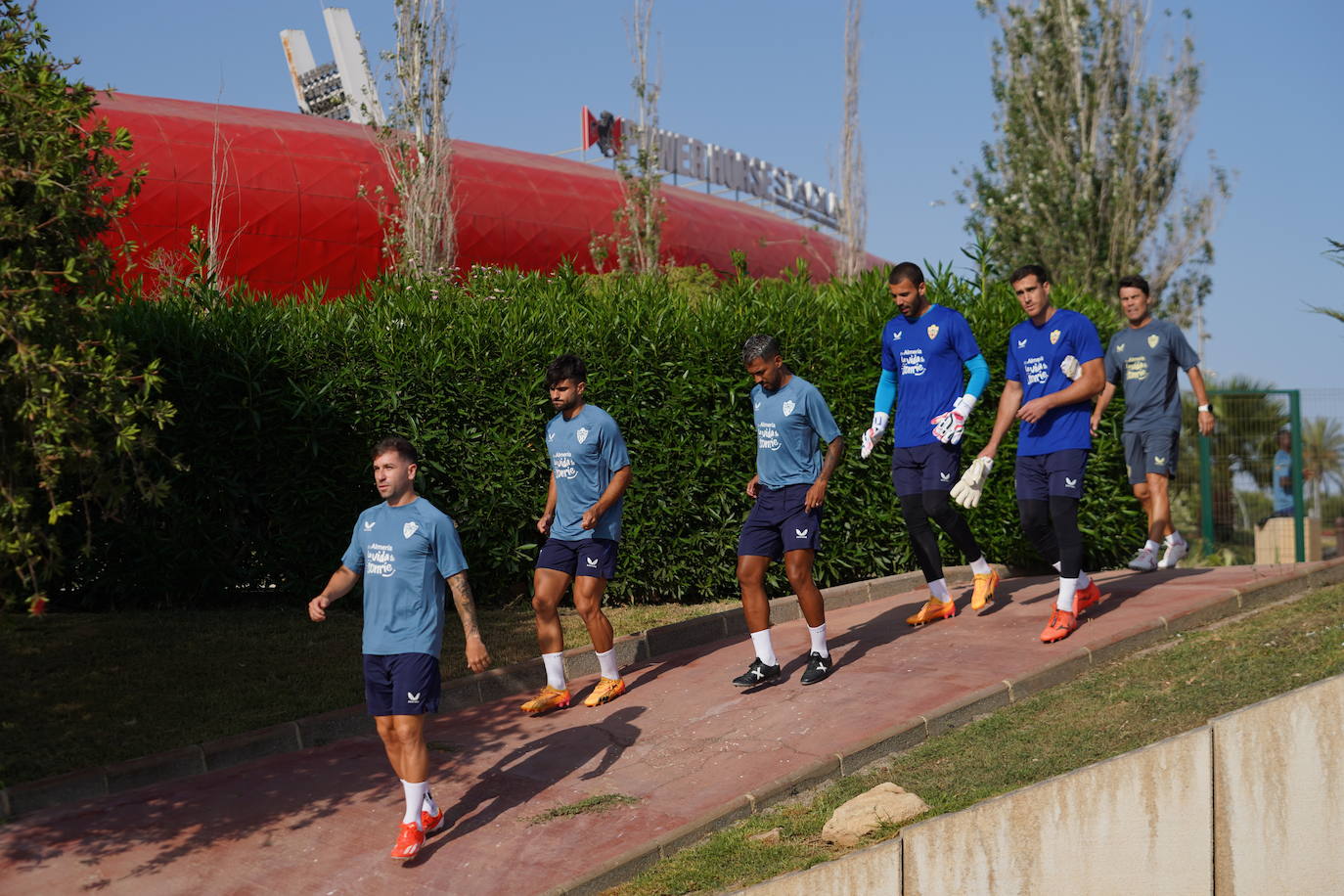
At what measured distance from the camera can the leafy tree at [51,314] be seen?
4504 millimetres

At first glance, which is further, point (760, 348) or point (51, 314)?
point (760, 348)

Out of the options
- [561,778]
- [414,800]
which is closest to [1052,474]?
[561,778]

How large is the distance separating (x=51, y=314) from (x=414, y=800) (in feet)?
8.01

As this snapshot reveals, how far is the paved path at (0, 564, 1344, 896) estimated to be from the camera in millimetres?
5223

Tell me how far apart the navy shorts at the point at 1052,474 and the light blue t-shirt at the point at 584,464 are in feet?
8.14

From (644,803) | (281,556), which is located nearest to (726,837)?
(644,803)

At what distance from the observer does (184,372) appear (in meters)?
9.52

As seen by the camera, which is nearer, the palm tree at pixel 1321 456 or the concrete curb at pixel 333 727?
the concrete curb at pixel 333 727

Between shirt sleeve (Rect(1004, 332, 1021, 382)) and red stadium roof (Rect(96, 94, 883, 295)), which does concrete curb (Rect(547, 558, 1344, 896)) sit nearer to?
shirt sleeve (Rect(1004, 332, 1021, 382))

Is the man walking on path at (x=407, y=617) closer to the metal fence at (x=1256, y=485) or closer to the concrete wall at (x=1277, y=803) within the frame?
the concrete wall at (x=1277, y=803)

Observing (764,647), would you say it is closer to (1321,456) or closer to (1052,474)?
(1052,474)

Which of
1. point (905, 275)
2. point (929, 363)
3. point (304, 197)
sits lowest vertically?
point (929, 363)

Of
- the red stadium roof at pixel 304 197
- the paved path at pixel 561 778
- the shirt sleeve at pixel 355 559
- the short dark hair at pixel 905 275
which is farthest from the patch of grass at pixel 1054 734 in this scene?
the red stadium roof at pixel 304 197

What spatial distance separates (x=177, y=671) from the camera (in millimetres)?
7852
